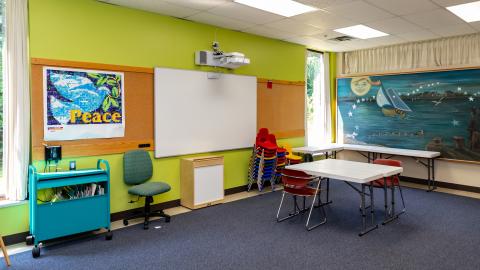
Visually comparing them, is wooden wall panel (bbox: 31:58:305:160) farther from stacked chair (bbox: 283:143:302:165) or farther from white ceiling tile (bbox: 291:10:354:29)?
white ceiling tile (bbox: 291:10:354:29)

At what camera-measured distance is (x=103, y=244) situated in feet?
12.6

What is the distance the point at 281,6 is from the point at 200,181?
2.73m

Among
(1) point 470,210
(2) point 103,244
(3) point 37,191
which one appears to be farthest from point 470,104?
A: (3) point 37,191

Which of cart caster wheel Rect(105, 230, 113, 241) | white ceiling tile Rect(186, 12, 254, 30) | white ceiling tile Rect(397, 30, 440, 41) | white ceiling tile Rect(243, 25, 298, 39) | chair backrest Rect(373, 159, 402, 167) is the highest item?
white ceiling tile Rect(243, 25, 298, 39)

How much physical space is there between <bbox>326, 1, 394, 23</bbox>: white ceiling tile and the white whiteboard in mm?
1957

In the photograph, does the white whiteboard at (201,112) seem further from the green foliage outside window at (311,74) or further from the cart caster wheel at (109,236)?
the green foliage outside window at (311,74)

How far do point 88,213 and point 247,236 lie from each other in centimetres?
183

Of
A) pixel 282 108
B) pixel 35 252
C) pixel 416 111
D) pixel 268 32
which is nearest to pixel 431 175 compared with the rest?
pixel 416 111

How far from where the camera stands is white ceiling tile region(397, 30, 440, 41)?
6.03 m

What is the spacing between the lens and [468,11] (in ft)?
15.8

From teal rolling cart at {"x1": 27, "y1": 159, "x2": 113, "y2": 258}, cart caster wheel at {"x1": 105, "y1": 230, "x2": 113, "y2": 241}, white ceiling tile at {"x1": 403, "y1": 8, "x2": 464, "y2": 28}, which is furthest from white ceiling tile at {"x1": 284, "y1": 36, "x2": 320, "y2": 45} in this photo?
cart caster wheel at {"x1": 105, "y1": 230, "x2": 113, "y2": 241}

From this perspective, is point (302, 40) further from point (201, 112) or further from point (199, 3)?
point (199, 3)

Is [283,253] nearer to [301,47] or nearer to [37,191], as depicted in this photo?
[37,191]

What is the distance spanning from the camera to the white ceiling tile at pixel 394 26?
531 centimetres
